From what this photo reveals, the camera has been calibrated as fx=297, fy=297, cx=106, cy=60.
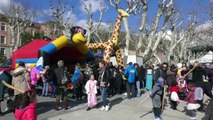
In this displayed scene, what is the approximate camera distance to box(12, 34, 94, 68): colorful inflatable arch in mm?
14128

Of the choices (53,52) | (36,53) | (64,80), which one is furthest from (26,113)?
(36,53)

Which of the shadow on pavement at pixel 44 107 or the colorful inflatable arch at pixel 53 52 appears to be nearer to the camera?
the shadow on pavement at pixel 44 107

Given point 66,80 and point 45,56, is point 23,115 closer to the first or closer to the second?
point 66,80

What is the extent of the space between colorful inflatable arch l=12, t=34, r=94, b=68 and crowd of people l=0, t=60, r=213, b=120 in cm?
128

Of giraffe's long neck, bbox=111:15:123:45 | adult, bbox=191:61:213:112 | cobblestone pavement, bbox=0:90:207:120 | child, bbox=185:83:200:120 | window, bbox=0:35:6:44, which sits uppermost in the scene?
window, bbox=0:35:6:44

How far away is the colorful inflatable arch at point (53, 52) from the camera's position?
1413 cm

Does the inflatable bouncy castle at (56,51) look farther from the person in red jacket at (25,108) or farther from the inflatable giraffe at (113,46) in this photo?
the person in red jacket at (25,108)

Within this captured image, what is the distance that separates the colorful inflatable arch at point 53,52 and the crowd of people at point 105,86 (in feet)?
4.19

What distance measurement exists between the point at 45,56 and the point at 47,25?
41319 millimetres

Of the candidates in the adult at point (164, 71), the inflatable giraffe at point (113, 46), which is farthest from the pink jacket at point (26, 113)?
the inflatable giraffe at point (113, 46)

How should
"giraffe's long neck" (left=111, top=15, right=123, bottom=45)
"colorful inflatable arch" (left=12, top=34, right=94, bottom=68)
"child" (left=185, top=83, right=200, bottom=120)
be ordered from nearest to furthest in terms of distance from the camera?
1. "child" (left=185, top=83, right=200, bottom=120)
2. "colorful inflatable arch" (left=12, top=34, right=94, bottom=68)
3. "giraffe's long neck" (left=111, top=15, right=123, bottom=45)

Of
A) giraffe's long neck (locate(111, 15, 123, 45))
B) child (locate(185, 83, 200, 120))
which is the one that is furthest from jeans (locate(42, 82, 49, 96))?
child (locate(185, 83, 200, 120))

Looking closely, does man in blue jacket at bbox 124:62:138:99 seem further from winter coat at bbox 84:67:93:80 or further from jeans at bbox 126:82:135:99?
winter coat at bbox 84:67:93:80

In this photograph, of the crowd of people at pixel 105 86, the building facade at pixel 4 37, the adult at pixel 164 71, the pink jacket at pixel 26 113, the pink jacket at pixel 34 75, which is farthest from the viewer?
the building facade at pixel 4 37
